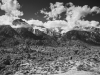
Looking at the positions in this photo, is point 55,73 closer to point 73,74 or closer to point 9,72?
point 73,74

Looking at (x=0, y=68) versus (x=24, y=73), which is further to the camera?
(x=0, y=68)

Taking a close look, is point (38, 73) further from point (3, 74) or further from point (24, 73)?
point (3, 74)

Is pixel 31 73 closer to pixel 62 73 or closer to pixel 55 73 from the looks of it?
pixel 55 73

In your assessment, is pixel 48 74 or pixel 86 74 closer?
pixel 86 74

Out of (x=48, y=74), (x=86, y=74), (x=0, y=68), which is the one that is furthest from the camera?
(x=0, y=68)

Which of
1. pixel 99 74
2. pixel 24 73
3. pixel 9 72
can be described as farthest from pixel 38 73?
pixel 99 74

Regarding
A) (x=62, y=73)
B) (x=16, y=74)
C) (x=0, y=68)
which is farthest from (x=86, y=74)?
(x=0, y=68)

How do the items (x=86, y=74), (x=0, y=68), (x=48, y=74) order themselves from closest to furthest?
(x=86, y=74) → (x=48, y=74) → (x=0, y=68)
